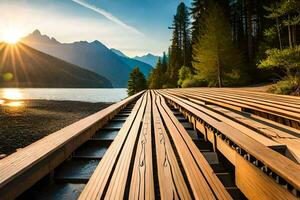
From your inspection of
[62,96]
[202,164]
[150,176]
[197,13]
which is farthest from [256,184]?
[62,96]

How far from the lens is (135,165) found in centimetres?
337

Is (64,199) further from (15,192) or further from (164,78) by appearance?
(164,78)

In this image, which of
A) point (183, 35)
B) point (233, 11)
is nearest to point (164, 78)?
point (183, 35)

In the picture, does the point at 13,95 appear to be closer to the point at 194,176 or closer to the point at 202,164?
the point at 202,164

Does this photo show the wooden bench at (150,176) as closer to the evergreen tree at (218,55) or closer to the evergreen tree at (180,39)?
the evergreen tree at (218,55)

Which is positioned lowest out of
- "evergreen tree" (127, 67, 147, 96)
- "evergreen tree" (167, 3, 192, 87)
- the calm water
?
the calm water

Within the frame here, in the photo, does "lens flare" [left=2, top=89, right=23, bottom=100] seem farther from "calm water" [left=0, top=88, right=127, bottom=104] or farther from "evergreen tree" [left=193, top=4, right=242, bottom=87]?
"evergreen tree" [left=193, top=4, right=242, bottom=87]

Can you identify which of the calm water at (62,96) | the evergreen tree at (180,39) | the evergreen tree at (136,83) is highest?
the evergreen tree at (180,39)

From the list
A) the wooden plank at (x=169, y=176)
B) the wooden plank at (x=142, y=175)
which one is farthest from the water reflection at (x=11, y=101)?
the wooden plank at (x=169, y=176)

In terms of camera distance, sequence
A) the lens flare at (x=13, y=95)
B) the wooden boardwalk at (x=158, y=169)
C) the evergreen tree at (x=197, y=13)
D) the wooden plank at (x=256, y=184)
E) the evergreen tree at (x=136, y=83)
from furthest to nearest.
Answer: the lens flare at (x=13, y=95), the evergreen tree at (x=136, y=83), the evergreen tree at (x=197, y=13), the wooden boardwalk at (x=158, y=169), the wooden plank at (x=256, y=184)

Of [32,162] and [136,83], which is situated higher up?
[136,83]

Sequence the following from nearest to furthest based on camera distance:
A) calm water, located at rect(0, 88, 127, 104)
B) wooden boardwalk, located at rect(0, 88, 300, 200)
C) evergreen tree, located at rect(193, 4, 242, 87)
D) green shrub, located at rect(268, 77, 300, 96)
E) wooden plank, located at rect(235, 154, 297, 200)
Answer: wooden plank, located at rect(235, 154, 297, 200)
wooden boardwalk, located at rect(0, 88, 300, 200)
green shrub, located at rect(268, 77, 300, 96)
evergreen tree, located at rect(193, 4, 242, 87)
calm water, located at rect(0, 88, 127, 104)

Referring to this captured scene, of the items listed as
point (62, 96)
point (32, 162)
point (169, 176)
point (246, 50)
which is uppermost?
point (246, 50)

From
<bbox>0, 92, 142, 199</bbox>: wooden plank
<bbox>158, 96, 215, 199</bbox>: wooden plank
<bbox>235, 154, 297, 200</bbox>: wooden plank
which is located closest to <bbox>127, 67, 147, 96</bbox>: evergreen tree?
<bbox>0, 92, 142, 199</bbox>: wooden plank
